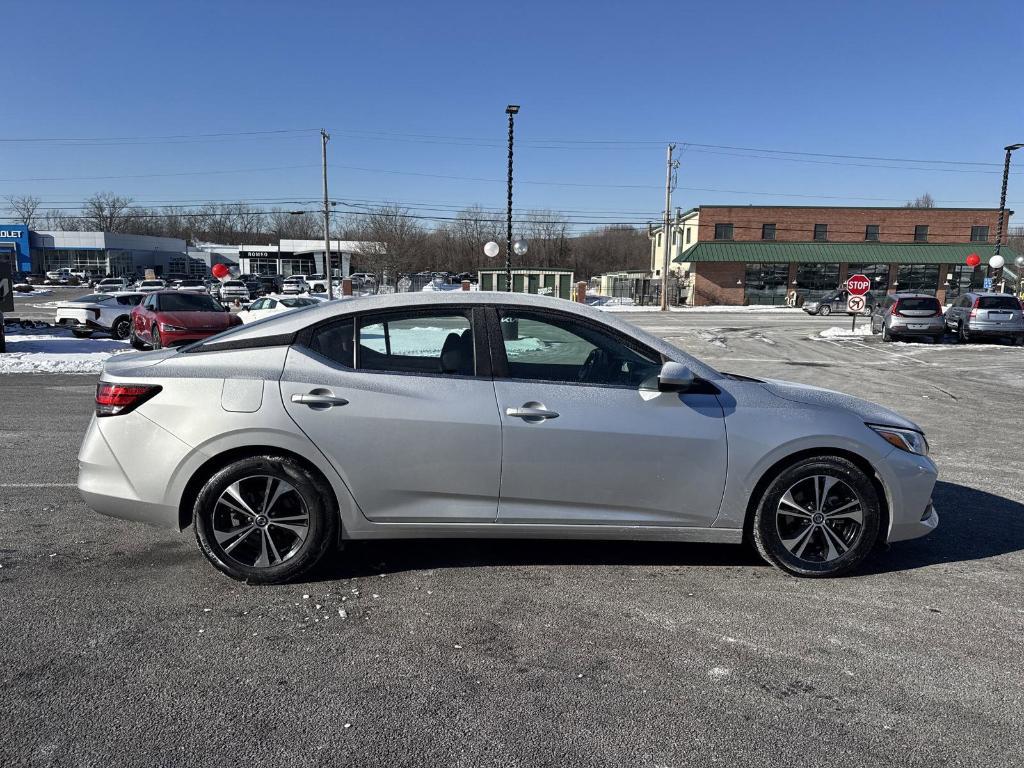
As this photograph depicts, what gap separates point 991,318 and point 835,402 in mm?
21005

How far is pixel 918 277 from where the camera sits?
52438mm

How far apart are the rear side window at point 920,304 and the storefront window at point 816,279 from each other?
3111 cm

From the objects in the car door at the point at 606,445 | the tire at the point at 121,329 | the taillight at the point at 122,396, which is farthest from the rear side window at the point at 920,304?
the taillight at the point at 122,396

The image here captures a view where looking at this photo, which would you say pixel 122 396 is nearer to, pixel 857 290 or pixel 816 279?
pixel 857 290

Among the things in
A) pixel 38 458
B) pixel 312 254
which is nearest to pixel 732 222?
pixel 38 458

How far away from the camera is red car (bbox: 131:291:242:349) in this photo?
51.0ft

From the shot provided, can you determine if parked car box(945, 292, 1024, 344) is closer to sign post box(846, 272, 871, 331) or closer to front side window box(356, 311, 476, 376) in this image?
sign post box(846, 272, 871, 331)

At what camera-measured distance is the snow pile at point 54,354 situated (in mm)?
14039

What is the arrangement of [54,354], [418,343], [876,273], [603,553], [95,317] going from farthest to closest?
→ [876,273]
[95,317]
[54,354]
[603,553]
[418,343]

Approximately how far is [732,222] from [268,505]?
177ft

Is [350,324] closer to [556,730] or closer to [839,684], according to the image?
[556,730]

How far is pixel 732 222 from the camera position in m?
53.1

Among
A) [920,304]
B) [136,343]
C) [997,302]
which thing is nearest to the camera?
[136,343]

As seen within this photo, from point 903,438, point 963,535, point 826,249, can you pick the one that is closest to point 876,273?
point 826,249
